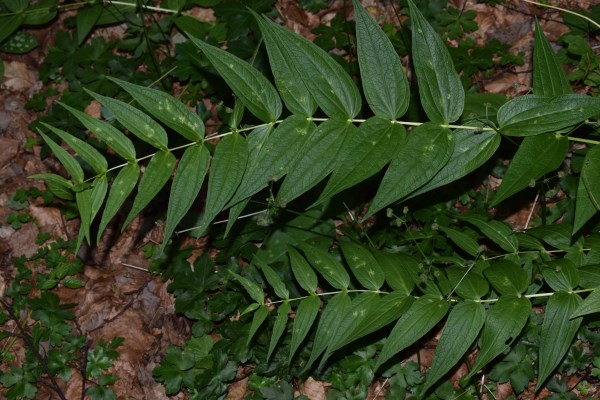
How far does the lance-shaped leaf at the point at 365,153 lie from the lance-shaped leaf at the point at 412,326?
2.18ft

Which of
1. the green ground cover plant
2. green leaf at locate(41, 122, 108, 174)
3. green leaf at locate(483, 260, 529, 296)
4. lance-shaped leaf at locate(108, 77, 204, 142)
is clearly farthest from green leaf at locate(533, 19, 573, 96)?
green leaf at locate(41, 122, 108, 174)

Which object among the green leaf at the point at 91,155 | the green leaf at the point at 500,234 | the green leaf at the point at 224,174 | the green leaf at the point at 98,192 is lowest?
the green leaf at the point at 500,234

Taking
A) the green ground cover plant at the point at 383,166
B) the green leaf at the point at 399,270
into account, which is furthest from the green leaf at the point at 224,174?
the green leaf at the point at 399,270

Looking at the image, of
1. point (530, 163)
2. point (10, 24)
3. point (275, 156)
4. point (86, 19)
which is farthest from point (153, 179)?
point (10, 24)

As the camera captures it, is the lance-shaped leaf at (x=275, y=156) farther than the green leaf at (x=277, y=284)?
No

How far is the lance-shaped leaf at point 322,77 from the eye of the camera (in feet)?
8.87

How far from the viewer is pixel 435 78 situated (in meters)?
2.68

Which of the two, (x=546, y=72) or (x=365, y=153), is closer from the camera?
(x=365, y=153)

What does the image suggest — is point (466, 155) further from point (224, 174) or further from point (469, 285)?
point (224, 174)

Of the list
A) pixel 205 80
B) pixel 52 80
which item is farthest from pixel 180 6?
pixel 52 80

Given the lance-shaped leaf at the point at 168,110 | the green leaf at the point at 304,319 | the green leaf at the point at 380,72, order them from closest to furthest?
the green leaf at the point at 380,72 → the lance-shaped leaf at the point at 168,110 → the green leaf at the point at 304,319

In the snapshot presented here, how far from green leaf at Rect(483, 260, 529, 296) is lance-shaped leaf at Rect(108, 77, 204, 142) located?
55.5 inches

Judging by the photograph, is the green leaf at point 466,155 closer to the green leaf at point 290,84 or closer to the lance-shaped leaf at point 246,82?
the green leaf at point 290,84

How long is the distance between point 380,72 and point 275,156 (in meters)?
0.54
